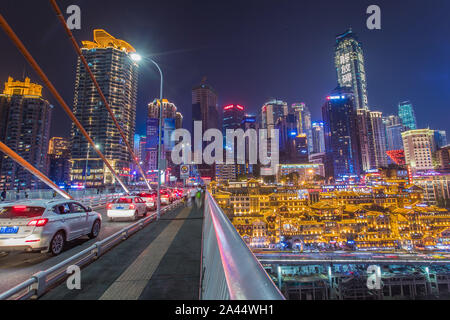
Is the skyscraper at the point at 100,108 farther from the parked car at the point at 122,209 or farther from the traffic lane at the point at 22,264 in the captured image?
the traffic lane at the point at 22,264

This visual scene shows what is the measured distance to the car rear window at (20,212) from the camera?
209 inches

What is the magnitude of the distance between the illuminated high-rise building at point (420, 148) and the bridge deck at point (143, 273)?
Answer: 198411 millimetres

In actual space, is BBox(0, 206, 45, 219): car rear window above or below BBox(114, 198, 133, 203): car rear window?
above

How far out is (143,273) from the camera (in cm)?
457

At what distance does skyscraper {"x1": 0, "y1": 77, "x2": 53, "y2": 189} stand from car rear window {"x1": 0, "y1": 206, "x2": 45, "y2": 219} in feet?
416

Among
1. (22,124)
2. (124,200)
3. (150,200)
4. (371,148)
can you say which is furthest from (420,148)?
(22,124)

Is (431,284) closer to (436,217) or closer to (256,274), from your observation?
(256,274)

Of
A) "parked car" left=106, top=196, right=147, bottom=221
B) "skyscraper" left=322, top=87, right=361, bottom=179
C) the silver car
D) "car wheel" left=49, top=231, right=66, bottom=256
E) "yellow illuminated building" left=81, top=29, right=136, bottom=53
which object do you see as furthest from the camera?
"skyscraper" left=322, top=87, right=361, bottom=179

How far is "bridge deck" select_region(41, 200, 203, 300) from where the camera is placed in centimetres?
362

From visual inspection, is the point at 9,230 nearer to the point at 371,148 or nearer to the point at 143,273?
the point at 143,273

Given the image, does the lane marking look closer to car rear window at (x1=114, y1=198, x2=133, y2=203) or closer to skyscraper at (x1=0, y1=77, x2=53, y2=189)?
car rear window at (x1=114, y1=198, x2=133, y2=203)

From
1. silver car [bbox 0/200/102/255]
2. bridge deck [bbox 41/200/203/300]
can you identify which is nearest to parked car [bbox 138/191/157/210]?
bridge deck [bbox 41/200/203/300]

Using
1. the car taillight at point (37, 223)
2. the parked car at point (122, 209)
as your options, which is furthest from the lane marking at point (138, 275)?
the parked car at point (122, 209)
